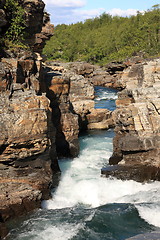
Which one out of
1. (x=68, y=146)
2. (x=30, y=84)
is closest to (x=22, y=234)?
(x=30, y=84)

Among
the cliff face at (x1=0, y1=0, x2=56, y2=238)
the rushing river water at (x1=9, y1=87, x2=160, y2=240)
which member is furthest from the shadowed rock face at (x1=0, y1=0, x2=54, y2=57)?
the rushing river water at (x1=9, y1=87, x2=160, y2=240)

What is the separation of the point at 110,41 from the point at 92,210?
3483 inches

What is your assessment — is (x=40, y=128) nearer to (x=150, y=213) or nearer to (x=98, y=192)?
(x=98, y=192)

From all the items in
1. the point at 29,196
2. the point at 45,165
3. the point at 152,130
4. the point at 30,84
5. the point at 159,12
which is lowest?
the point at 29,196

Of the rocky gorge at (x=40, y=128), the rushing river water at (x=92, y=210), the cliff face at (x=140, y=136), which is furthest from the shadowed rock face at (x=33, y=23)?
the rushing river water at (x=92, y=210)

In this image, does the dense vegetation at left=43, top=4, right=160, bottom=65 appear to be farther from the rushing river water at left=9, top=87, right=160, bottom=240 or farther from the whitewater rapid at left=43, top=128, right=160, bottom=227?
the rushing river water at left=9, top=87, right=160, bottom=240

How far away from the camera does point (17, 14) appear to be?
2084cm

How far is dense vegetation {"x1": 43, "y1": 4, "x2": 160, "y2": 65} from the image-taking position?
82.9 meters

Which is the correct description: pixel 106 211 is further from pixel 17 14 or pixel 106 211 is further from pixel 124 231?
pixel 17 14

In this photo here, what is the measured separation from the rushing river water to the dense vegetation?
6195cm

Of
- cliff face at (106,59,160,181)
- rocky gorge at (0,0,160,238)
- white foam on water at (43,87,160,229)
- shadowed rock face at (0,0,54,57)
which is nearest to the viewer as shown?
white foam on water at (43,87,160,229)

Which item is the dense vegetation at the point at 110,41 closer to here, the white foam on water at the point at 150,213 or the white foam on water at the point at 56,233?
the white foam on water at the point at 150,213

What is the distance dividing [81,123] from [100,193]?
14045 millimetres

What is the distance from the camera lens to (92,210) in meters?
13.6
